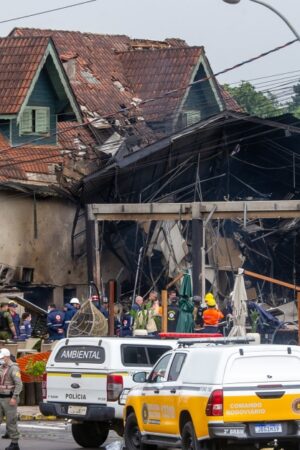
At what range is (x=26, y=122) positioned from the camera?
132 feet

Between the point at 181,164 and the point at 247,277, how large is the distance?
387cm

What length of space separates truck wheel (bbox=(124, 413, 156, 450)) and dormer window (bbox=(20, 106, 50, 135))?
70.5ft

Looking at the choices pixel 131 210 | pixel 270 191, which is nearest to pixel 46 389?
pixel 131 210

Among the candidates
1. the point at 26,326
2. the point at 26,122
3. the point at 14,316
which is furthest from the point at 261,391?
the point at 26,122

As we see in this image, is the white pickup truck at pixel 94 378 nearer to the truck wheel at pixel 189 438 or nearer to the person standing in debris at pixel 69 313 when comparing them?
the truck wheel at pixel 189 438

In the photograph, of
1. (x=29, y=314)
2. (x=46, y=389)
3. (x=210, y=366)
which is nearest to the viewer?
(x=210, y=366)

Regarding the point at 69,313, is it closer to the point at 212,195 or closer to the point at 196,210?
the point at 196,210

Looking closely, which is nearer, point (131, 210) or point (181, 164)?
point (131, 210)

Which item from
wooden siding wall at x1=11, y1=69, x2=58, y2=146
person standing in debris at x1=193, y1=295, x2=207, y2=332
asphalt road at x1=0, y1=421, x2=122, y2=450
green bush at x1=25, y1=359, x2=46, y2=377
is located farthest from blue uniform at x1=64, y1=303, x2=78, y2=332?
wooden siding wall at x1=11, y1=69, x2=58, y2=146

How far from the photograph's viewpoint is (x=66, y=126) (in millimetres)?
40844

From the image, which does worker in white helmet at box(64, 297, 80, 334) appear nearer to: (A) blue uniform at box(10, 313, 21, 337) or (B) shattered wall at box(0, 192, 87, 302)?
(A) blue uniform at box(10, 313, 21, 337)

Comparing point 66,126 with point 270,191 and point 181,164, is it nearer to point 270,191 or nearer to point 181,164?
point 181,164

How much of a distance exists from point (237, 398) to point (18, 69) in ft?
81.1

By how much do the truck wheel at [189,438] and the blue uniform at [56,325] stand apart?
14827 millimetres
